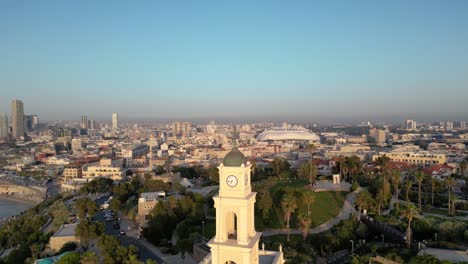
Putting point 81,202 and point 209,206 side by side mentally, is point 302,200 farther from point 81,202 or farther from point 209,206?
point 81,202

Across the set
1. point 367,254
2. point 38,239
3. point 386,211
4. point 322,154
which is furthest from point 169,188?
point 322,154

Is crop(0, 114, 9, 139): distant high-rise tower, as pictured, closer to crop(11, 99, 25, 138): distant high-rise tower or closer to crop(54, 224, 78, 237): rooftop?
crop(11, 99, 25, 138): distant high-rise tower

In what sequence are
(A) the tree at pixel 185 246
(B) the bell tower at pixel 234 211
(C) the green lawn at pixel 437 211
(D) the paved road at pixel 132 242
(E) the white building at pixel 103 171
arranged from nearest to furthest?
(B) the bell tower at pixel 234 211
(A) the tree at pixel 185 246
(D) the paved road at pixel 132 242
(C) the green lawn at pixel 437 211
(E) the white building at pixel 103 171

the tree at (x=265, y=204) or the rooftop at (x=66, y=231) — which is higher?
the tree at (x=265, y=204)

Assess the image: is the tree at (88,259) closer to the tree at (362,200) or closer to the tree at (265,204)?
the tree at (265,204)

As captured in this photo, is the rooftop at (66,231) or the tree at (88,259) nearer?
the tree at (88,259)

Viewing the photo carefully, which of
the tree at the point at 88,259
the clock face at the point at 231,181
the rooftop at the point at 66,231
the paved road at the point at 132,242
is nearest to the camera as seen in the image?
the clock face at the point at 231,181

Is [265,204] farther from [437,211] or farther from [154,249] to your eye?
[437,211]

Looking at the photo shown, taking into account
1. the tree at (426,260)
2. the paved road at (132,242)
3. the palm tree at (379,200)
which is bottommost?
the paved road at (132,242)

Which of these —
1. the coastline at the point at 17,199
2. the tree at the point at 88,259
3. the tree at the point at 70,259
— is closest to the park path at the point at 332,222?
the tree at the point at 88,259
